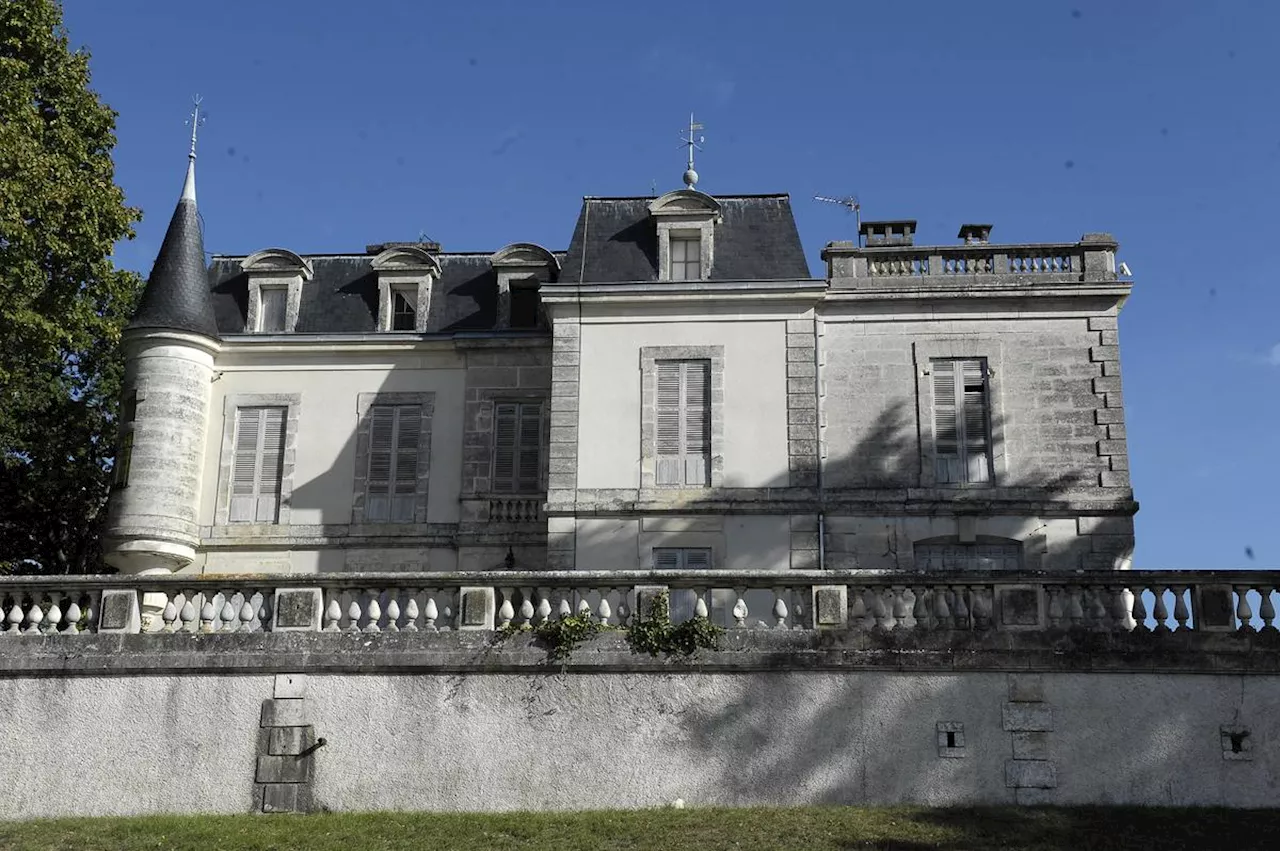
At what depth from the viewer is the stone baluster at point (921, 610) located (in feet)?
44.9

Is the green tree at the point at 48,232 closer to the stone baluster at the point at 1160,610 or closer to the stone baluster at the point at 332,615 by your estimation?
the stone baluster at the point at 332,615

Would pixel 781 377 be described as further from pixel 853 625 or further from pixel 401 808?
pixel 401 808

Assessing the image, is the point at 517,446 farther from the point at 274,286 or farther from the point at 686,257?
the point at 274,286

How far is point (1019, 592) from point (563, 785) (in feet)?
15.1

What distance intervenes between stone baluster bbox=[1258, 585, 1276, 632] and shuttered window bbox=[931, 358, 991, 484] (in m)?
7.60

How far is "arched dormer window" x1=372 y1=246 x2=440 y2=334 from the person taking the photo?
79.8 feet

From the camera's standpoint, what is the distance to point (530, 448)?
902 inches

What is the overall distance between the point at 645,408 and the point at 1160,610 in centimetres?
935

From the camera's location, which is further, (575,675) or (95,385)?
(95,385)

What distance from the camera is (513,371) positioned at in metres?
23.4

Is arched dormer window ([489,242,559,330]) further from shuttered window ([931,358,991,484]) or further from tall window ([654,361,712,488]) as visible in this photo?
shuttered window ([931,358,991,484])

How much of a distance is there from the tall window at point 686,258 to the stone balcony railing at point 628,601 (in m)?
8.82

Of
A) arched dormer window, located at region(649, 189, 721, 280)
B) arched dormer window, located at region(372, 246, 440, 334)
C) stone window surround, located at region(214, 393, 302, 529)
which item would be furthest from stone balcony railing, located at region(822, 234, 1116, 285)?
stone window surround, located at region(214, 393, 302, 529)

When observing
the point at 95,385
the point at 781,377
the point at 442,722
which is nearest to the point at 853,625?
the point at 442,722
